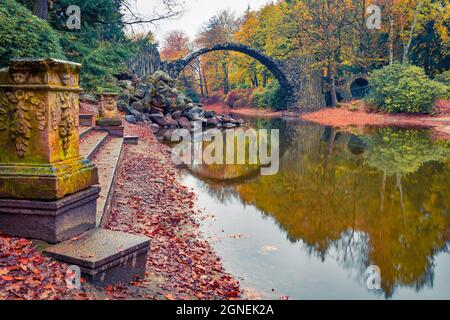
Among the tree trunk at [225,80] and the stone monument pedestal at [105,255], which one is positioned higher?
the tree trunk at [225,80]

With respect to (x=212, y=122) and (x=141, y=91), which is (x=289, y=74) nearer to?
(x=212, y=122)

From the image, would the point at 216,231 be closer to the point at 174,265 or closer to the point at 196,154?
the point at 174,265

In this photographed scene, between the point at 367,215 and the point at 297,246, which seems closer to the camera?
the point at 297,246

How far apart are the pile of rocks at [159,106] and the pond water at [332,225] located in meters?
10.6

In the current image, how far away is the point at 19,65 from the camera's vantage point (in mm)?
3402

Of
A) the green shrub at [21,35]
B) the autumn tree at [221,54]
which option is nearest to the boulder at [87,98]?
the green shrub at [21,35]

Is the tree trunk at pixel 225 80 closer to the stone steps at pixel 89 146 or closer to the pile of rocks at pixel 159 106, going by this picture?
the pile of rocks at pixel 159 106

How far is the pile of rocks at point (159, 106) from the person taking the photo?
70.5 feet

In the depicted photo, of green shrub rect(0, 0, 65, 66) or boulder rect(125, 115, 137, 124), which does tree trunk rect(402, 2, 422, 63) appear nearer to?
boulder rect(125, 115, 137, 124)

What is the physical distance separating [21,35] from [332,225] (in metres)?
7.36
